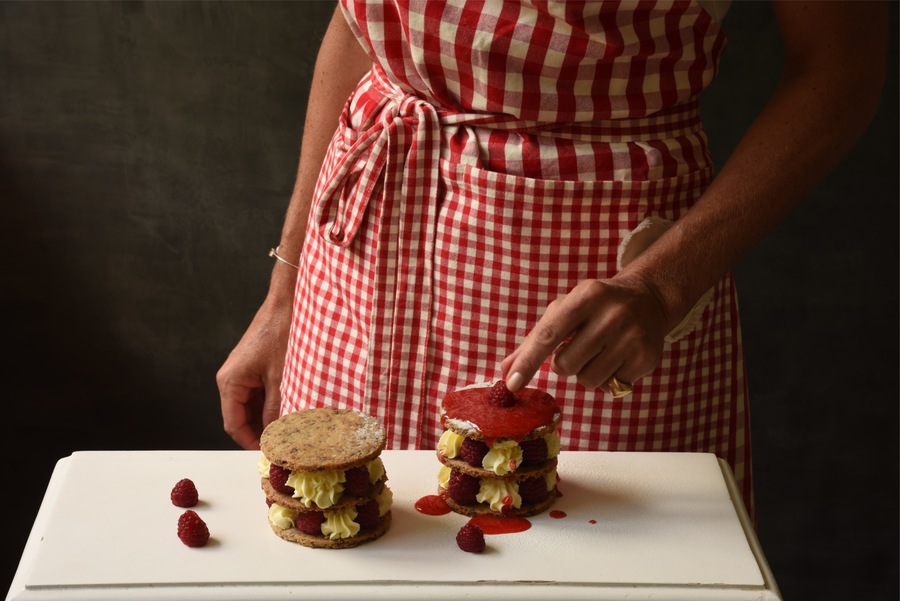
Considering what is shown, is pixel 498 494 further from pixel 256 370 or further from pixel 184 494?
pixel 256 370

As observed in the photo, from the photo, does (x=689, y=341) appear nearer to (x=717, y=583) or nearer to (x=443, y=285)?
(x=443, y=285)

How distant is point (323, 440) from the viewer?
1087 millimetres

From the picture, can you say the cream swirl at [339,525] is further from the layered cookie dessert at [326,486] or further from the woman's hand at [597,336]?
the woman's hand at [597,336]

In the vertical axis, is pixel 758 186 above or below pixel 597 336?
above

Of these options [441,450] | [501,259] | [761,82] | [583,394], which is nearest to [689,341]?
[583,394]

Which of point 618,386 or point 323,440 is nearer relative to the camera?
point 323,440

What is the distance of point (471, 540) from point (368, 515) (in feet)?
0.35

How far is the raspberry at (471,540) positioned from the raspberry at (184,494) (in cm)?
28

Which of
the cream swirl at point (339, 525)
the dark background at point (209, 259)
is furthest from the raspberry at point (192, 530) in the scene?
the dark background at point (209, 259)

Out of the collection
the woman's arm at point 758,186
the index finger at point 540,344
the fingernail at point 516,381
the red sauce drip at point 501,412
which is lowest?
the red sauce drip at point 501,412

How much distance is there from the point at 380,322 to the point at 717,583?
21.8 inches

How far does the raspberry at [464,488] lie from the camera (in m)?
1.11

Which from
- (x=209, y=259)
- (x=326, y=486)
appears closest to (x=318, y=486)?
(x=326, y=486)

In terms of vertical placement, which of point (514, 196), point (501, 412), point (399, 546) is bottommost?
point (399, 546)
